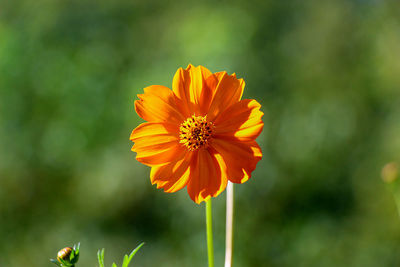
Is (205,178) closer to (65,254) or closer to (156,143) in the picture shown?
(156,143)

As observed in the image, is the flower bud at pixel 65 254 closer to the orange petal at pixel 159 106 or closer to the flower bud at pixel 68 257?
the flower bud at pixel 68 257

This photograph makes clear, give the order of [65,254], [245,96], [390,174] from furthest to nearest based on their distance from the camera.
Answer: [245,96] < [390,174] < [65,254]

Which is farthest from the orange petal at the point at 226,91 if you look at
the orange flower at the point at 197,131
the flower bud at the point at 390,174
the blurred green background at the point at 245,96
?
the blurred green background at the point at 245,96

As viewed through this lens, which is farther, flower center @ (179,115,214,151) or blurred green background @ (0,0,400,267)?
blurred green background @ (0,0,400,267)

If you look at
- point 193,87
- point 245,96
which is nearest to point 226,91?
point 193,87

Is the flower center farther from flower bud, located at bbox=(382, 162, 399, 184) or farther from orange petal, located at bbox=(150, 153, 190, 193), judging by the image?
flower bud, located at bbox=(382, 162, 399, 184)

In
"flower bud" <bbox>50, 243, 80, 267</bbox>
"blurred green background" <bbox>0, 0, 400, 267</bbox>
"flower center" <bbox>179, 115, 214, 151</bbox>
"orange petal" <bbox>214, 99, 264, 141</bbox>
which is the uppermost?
"blurred green background" <bbox>0, 0, 400, 267</bbox>

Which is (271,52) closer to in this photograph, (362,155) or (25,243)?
(362,155)

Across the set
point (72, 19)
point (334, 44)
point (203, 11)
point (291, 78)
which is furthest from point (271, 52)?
point (72, 19)

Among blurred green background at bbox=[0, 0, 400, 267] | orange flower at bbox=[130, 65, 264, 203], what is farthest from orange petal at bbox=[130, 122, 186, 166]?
blurred green background at bbox=[0, 0, 400, 267]
